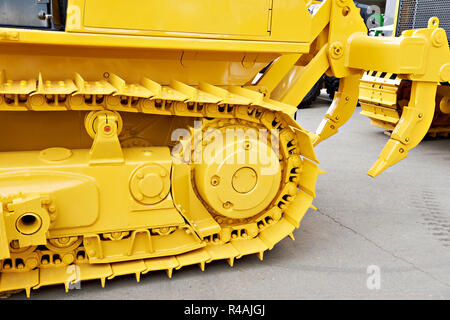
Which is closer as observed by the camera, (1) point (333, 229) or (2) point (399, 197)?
(1) point (333, 229)

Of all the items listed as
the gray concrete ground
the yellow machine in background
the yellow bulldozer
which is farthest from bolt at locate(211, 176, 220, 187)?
the yellow machine in background

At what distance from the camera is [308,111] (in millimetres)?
9578

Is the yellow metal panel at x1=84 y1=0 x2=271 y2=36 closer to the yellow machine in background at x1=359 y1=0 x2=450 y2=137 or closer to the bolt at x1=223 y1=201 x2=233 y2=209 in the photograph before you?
the bolt at x1=223 y1=201 x2=233 y2=209

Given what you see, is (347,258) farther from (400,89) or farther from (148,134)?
(400,89)

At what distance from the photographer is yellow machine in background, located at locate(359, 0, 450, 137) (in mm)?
6340

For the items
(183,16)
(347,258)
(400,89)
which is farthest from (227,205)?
(400,89)

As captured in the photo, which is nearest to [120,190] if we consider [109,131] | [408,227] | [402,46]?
[109,131]

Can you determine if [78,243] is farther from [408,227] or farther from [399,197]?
[399,197]

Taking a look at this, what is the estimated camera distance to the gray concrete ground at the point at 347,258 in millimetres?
2867

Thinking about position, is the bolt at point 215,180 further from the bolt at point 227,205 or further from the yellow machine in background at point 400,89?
the yellow machine in background at point 400,89

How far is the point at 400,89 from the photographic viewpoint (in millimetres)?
6441

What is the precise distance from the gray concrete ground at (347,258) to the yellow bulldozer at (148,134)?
139 mm

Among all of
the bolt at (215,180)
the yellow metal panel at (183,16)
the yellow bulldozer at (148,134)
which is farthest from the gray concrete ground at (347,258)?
the yellow metal panel at (183,16)
